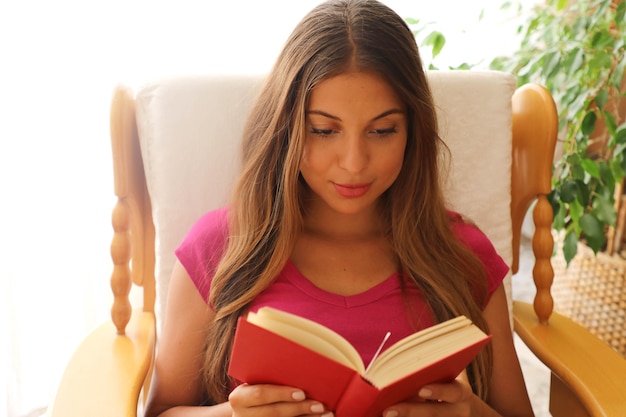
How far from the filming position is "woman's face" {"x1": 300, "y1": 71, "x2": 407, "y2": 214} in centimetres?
102

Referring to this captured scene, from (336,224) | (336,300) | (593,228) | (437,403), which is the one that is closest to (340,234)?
(336,224)

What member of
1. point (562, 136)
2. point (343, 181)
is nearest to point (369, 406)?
point (343, 181)

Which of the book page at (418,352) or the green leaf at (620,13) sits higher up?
the green leaf at (620,13)

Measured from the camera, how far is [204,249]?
3.82 feet

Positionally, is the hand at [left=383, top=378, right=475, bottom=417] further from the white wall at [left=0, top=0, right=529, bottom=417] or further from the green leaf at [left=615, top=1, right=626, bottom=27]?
the green leaf at [left=615, top=1, right=626, bottom=27]

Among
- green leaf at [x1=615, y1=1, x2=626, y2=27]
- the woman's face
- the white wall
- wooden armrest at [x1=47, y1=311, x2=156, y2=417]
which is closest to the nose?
the woman's face

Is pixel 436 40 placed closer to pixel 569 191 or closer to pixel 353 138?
pixel 569 191

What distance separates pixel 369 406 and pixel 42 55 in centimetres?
120

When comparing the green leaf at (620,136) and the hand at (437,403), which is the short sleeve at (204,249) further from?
the green leaf at (620,136)

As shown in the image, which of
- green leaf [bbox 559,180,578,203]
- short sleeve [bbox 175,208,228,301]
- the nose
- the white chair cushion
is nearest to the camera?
the nose

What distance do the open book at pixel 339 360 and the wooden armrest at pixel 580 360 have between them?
39 centimetres

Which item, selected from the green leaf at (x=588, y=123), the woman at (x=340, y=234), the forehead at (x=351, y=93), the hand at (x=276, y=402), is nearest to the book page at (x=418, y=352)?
the hand at (x=276, y=402)

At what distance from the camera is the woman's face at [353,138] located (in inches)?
40.2

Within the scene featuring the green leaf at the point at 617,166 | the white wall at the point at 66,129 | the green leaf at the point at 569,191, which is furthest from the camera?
the green leaf at the point at 617,166
